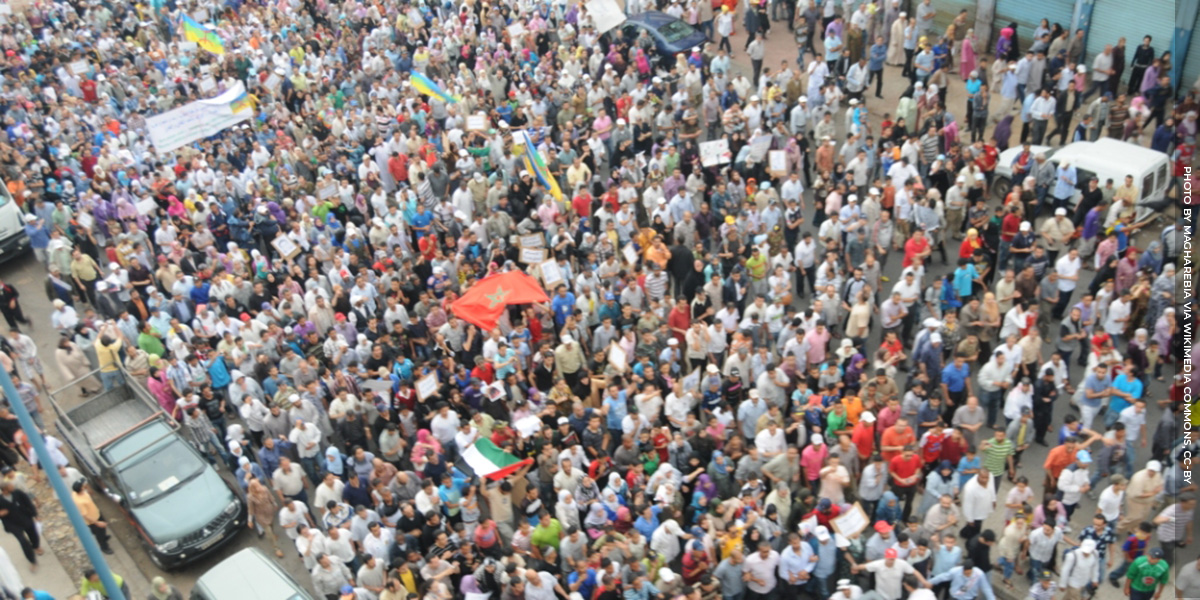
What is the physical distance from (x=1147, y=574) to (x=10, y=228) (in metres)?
21.9

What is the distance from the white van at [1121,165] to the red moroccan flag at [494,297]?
8932 mm

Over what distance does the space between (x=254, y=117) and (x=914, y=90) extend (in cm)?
1524

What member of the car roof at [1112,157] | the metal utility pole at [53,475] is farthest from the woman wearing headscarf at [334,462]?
the car roof at [1112,157]

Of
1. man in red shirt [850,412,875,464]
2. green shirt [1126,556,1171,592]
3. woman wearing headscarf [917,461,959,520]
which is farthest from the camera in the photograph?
man in red shirt [850,412,875,464]

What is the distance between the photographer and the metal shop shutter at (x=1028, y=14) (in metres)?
24.0

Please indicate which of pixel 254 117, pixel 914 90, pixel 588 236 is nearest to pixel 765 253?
pixel 588 236

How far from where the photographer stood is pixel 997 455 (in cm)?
1329

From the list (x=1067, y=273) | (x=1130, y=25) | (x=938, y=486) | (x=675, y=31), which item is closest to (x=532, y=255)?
(x=938, y=486)

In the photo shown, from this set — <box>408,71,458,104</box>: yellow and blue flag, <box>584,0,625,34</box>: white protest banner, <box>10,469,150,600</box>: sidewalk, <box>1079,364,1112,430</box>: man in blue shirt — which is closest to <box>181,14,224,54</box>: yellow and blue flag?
<box>408,71,458,104</box>: yellow and blue flag

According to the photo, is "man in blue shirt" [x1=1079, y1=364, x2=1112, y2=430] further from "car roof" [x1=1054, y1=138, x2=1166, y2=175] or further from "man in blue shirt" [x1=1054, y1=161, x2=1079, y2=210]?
"car roof" [x1=1054, y1=138, x2=1166, y2=175]

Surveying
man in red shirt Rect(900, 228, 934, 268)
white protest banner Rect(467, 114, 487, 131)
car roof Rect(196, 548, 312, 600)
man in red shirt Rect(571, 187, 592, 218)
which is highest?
white protest banner Rect(467, 114, 487, 131)

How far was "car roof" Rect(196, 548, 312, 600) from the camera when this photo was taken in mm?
13266

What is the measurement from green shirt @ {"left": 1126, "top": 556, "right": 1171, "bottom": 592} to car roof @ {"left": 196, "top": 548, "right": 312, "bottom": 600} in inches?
378

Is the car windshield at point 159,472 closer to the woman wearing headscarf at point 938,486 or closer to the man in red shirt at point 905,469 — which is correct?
the man in red shirt at point 905,469
